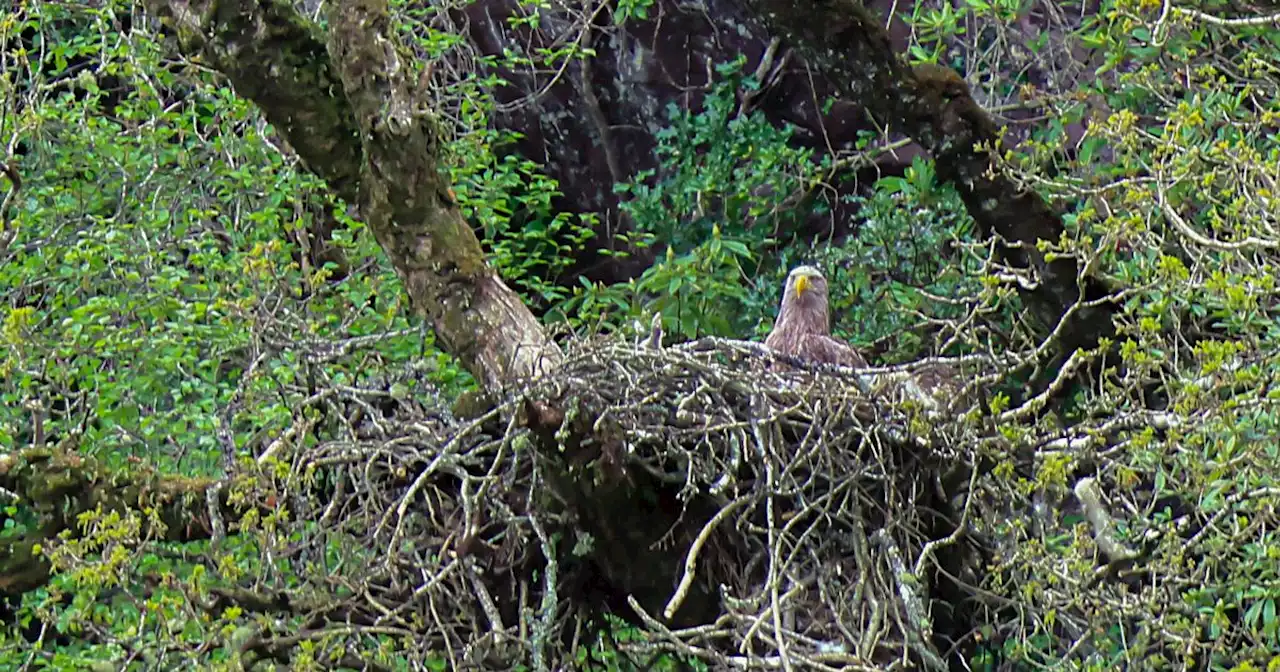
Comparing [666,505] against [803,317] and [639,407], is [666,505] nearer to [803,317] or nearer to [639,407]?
[639,407]

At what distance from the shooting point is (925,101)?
620cm

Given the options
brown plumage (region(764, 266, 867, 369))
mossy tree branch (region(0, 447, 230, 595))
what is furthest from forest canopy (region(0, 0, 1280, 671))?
brown plumage (region(764, 266, 867, 369))

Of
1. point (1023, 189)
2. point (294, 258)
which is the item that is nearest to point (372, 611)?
point (1023, 189)

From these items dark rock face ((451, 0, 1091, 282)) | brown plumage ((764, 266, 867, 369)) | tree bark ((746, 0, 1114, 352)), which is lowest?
dark rock face ((451, 0, 1091, 282))

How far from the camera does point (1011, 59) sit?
814 centimetres

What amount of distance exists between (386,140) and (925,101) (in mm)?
2099

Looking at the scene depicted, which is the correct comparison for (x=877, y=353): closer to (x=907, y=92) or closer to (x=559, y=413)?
(x=907, y=92)

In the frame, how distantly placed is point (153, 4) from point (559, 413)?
233 centimetres

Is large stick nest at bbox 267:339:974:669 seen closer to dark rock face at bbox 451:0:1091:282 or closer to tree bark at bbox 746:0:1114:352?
tree bark at bbox 746:0:1114:352

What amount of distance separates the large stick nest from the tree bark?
1.83 metres

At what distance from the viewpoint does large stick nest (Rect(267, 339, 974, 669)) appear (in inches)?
162

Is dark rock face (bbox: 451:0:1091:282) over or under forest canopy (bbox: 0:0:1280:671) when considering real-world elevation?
under

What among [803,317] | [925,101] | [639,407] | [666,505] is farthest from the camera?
[803,317]

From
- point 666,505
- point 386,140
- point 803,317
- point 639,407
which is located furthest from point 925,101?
point 639,407
